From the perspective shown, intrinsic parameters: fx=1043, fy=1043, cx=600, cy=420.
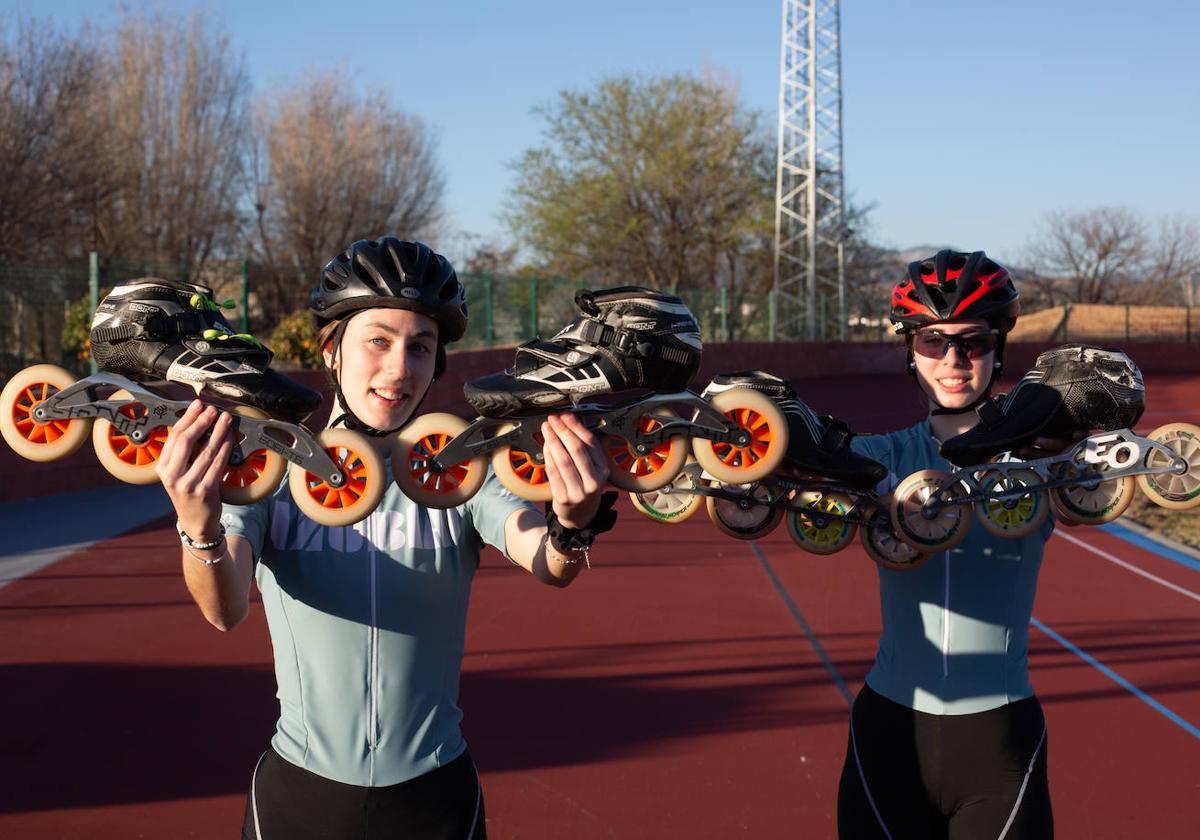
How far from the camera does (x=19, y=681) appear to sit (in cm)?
755

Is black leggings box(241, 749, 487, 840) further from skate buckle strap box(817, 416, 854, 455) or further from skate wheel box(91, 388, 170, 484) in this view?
skate buckle strap box(817, 416, 854, 455)

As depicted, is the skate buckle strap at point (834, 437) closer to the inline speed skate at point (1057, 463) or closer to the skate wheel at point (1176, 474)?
the inline speed skate at point (1057, 463)

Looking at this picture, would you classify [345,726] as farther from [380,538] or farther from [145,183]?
[145,183]

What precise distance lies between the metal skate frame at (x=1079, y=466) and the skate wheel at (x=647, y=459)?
0.82 meters

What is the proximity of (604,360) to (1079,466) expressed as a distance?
54.0 inches

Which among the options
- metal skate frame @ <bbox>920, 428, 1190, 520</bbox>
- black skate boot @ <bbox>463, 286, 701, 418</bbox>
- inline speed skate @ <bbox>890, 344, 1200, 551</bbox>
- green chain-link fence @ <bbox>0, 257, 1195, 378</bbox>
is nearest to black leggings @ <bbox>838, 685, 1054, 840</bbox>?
inline speed skate @ <bbox>890, 344, 1200, 551</bbox>

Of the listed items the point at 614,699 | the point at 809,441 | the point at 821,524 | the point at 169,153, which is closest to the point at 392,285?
the point at 809,441

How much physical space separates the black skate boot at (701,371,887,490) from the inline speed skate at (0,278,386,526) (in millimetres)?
924

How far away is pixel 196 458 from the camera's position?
2.10m

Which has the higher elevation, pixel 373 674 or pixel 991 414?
pixel 991 414

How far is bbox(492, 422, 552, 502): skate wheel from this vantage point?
241 cm

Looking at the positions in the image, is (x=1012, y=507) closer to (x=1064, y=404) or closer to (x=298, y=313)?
(x=1064, y=404)

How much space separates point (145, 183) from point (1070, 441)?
32.9 metres

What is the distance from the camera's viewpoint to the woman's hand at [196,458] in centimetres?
207
